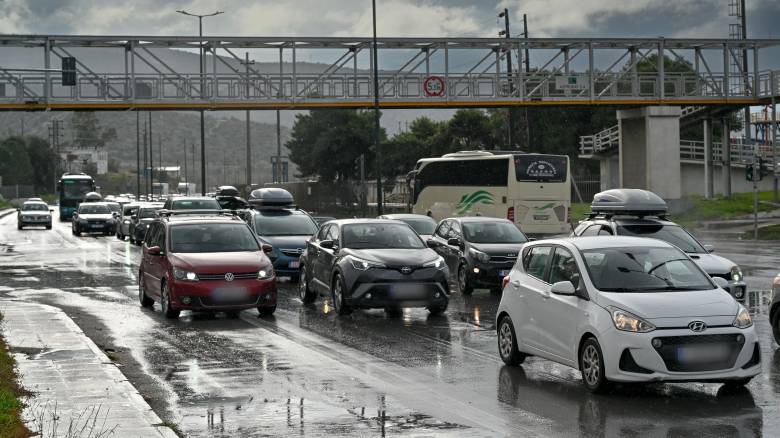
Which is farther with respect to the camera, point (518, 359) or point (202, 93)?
point (202, 93)

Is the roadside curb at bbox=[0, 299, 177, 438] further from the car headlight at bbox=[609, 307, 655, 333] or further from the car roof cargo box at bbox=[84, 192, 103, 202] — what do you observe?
the car roof cargo box at bbox=[84, 192, 103, 202]

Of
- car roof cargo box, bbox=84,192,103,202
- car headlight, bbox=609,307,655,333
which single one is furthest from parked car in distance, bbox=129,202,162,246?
car headlight, bbox=609,307,655,333

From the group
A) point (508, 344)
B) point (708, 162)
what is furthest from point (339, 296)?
point (708, 162)

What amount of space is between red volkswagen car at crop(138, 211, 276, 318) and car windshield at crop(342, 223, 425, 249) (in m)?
1.46

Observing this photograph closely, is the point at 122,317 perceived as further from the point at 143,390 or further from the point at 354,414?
the point at 354,414

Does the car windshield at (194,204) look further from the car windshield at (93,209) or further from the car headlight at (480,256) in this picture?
the car windshield at (93,209)

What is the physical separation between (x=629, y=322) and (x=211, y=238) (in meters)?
10.2

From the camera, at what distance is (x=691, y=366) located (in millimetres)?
10188

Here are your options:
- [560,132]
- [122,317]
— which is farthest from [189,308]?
[560,132]

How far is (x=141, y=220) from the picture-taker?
43906 millimetres

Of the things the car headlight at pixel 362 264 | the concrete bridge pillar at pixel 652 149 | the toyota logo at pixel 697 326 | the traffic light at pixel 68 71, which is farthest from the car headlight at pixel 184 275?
the concrete bridge pillar at pixel 652 149

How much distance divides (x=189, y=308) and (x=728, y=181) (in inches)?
2050

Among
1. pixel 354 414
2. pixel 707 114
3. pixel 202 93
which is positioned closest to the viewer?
pixel 354 414

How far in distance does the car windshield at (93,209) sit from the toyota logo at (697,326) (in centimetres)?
4744
